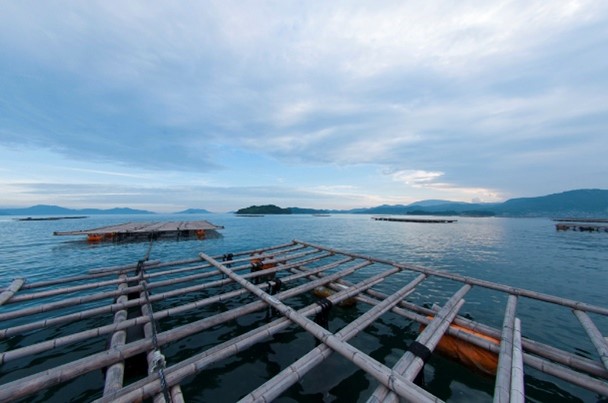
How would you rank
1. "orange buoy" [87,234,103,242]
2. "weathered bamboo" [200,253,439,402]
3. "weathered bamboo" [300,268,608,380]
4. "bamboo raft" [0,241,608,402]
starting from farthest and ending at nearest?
"orange buoy" [87,234,103,242] < "weathered bamboo" [300,268,608,380] < "bamboo raft" [0,241,608,402] < "weathered bamboo" [200,253,439,402]

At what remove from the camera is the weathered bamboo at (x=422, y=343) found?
11.4 feet

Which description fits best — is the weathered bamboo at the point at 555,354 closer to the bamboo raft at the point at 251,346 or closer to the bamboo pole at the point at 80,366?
the bamboo raft at the point at 251,346

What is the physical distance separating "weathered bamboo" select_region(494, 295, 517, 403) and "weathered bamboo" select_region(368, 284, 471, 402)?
41.3 inches

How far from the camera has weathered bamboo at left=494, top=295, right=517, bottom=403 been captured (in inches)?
138

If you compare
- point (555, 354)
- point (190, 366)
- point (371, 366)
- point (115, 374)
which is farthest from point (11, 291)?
point (555, 354)

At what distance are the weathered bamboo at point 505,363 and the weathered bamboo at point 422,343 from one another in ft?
3.44

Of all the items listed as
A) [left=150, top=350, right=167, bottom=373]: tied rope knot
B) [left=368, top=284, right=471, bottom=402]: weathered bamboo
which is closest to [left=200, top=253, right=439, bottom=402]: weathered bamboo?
[left=368, top=284, right=471, bottom=402]: weathered bamboo

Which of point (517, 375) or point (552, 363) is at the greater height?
point (517, 375)

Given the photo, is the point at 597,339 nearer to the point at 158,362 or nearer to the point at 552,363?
the point at 552,363

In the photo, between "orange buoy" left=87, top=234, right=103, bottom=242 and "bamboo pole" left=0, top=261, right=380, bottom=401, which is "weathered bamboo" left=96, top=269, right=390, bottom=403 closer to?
"bamboo pole" left=0, top=261, right=380, bottom=401

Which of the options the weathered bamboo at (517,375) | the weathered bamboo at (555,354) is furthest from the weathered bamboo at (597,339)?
the weathered bamboo at (517,375)

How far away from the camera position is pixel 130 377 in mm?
5211

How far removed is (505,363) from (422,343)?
4.64 feet

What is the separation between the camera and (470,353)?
18.2 feet
